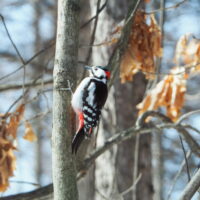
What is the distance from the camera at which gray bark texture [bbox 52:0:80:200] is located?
2.13m

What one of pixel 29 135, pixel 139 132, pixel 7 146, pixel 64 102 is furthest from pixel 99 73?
pixel 64 102

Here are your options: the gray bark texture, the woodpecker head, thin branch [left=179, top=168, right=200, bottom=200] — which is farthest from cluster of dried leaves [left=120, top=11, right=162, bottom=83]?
thin branch [left=179, top=168, right=200, bottom=200]

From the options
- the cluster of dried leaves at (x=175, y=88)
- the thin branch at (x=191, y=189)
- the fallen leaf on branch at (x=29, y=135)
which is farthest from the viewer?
the cluster of dried leaves at (x=175, y=88)

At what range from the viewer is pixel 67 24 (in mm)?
2316

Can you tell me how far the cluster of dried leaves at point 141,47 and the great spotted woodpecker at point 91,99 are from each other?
170mm

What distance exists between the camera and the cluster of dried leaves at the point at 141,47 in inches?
122

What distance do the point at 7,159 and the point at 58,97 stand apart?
775 mm

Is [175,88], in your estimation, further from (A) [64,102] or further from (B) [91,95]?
(A) [64,102]

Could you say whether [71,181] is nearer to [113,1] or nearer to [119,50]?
[119,50]

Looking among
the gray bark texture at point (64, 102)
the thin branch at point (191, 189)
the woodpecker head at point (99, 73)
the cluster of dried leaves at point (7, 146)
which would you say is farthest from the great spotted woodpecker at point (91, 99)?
the thin branch at point (191, 189)

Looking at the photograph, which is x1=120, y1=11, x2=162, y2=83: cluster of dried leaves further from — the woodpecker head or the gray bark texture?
the gray bark texture

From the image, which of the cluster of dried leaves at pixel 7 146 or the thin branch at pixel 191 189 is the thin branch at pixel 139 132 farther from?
the thin branch at pixel 191 189

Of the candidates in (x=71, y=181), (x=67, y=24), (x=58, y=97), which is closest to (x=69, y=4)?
(x=67, y=24)

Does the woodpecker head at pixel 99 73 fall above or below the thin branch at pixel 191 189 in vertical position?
above
